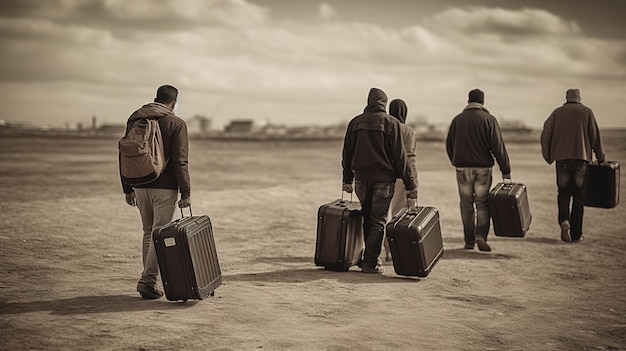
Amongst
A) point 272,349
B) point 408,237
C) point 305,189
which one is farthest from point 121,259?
point 305,189

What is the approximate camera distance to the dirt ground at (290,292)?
19.1ft

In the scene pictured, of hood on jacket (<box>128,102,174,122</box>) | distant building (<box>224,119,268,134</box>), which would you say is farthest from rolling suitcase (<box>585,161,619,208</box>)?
distant building (<box>224,119,268,134</box>)

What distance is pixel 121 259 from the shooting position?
952 cm

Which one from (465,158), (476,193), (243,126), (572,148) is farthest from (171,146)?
(243,126)

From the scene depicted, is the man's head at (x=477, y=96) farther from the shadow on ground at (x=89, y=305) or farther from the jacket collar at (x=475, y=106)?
the shadow on ground at (x=89, y=305)

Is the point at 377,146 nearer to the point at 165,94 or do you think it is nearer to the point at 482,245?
the point at 165,94

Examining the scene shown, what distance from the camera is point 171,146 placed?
6.78 meters

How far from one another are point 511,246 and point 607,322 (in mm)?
4469

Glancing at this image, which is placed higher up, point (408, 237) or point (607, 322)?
point (408, 237)

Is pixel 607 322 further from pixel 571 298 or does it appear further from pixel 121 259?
pixel 121 259

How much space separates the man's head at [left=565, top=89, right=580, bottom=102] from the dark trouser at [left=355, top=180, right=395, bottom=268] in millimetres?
4495

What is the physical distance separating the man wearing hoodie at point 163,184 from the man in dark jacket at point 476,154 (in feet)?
15.6

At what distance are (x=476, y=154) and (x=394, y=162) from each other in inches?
86.7

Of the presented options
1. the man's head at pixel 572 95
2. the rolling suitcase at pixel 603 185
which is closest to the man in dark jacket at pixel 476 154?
the man's head at pixel 572 95
